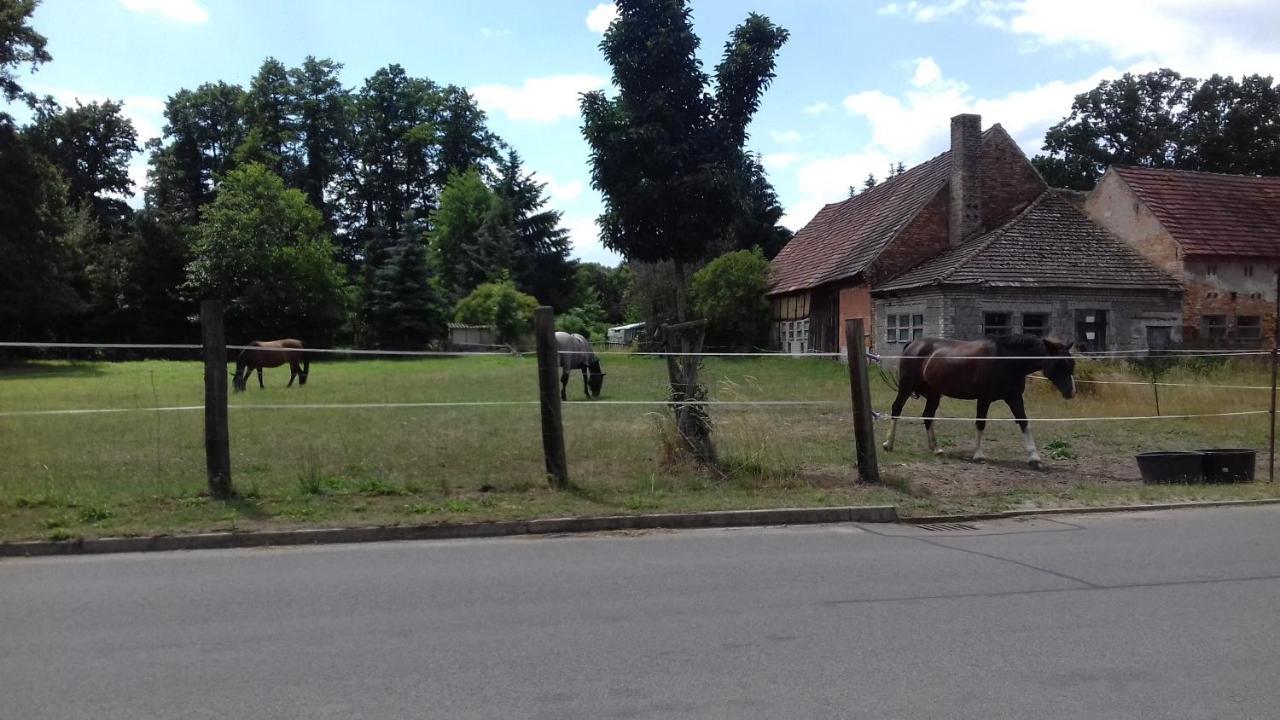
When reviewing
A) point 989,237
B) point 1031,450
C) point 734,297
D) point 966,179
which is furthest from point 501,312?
point 1031,450

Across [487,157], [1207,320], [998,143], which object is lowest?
[1207,320]

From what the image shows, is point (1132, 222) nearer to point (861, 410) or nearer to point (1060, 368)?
point (1060, 368)

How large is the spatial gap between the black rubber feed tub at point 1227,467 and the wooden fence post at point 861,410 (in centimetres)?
433

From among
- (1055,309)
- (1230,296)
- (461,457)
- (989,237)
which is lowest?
(461,457)

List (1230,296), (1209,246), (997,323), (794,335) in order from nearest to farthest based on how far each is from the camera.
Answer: (997,323) < (1209,246) < (1230,296) < (794,335)

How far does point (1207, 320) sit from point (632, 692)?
101 feet

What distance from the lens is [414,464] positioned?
34.6 feet

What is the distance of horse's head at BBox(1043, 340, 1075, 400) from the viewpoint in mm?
12719

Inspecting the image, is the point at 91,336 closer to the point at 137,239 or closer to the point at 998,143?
the point at 137,239

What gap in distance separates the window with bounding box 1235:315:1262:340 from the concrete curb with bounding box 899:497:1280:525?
2266 cm

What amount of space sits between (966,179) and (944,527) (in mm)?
25198

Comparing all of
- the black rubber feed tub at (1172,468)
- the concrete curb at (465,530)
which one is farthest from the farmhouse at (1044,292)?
the concrete curb at (465,530)

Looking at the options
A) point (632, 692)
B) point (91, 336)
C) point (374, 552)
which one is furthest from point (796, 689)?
point (91, 336)

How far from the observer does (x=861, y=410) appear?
33.9ft
